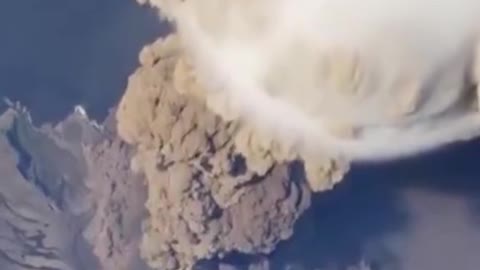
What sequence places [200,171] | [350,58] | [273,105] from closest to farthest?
1. [350,58]
2. [273,105]
3. [200,171]

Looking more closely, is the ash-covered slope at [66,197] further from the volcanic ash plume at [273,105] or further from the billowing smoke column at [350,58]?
the billowing smoke column at [350,58]

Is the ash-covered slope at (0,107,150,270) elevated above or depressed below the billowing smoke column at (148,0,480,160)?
above

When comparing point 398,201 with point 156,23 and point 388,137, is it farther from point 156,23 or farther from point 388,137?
point 156,23

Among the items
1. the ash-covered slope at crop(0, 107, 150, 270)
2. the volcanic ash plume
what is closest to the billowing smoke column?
the volcanic ash plume

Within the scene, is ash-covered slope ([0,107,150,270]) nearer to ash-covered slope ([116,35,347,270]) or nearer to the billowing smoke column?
ash-covered slope ([116,35,347,270])

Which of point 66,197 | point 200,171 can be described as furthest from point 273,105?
point 66,197

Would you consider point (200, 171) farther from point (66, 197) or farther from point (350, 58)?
point (350, 58)
